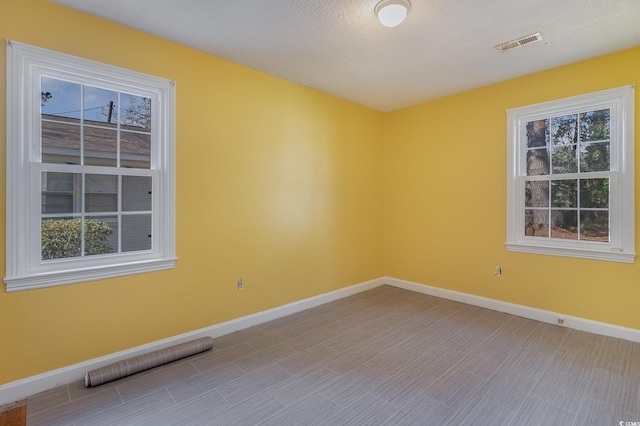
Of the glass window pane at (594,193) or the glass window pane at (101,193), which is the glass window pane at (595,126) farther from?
the glass window pane at (101,193)

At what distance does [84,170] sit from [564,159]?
4588 millimetres

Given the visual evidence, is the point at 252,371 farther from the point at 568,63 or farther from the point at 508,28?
the point at 568,63

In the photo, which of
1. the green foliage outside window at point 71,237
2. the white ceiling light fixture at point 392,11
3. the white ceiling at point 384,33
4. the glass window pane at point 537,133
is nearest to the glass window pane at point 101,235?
the green foliage outside window at point 71,237

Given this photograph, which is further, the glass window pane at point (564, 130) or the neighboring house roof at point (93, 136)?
the glass window pane at point (564, 130)

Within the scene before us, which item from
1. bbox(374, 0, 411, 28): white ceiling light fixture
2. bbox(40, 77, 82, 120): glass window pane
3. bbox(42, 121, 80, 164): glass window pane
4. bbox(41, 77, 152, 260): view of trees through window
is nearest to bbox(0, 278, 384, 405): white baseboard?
bbox(41, 77, 152, 260): view of trees through window

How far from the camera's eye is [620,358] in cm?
258

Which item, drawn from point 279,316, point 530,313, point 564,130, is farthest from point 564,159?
point 279,316

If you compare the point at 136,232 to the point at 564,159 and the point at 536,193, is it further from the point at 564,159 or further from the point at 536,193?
the point at 564,159

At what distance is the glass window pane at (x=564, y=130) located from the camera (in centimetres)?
326

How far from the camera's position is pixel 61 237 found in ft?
7.58

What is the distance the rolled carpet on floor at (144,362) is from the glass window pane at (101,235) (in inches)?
35.0

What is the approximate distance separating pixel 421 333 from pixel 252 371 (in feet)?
5.60

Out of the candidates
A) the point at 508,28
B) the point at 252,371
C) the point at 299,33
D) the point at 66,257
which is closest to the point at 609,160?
the point at 508,28

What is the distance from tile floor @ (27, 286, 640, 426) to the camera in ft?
6.29
